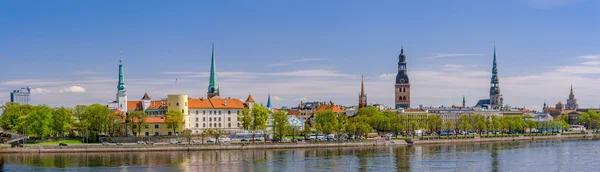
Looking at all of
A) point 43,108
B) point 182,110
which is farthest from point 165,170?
point 182,110

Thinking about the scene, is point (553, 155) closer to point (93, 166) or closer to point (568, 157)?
point (568, 157)

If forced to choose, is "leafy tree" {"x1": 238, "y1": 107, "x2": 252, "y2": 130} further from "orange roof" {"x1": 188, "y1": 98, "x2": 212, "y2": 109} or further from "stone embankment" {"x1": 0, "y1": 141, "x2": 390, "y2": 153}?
"stone embankment" {"x1": 0, "y1": 141, "x2": 390, "y2": 153}

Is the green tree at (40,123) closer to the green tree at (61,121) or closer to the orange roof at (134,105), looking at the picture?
the green tree at (61,121)

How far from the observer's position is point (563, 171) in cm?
7031

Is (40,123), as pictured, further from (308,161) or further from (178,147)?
(308,161)

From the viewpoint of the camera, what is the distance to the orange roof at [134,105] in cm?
13188

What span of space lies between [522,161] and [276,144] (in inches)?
1411

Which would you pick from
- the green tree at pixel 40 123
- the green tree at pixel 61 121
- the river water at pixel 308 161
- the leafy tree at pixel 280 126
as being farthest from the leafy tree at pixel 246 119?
the green tree at pixel 40 123

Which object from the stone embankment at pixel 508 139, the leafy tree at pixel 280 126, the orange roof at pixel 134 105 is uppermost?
the orange roof at pixel 134 105

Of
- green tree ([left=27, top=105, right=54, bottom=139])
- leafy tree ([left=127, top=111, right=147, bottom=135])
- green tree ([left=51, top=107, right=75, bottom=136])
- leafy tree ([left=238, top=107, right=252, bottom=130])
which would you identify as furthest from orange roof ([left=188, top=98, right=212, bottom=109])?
green tree ([left=27, top=105, right=54, bottom=139])

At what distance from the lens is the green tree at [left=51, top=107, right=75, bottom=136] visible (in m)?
104

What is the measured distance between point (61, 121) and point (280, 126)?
106ft

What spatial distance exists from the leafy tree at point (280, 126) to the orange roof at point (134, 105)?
1248 inches

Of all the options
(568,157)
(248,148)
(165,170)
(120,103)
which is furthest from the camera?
(120,103)
